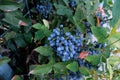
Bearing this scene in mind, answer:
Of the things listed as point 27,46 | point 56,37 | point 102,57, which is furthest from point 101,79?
point 27,46

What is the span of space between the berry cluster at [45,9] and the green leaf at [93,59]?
0.27 meters

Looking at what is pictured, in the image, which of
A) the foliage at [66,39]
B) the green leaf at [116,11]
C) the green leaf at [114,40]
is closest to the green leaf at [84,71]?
the foliage at [66,39]

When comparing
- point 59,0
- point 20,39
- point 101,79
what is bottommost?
point 101,79

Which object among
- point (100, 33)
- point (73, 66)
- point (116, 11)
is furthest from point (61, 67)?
point (116, 11)

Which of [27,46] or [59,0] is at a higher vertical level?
[59,0]

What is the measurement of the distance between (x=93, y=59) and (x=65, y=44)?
89mm

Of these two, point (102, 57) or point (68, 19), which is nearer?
point (102, 57)

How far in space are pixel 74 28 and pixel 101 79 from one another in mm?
182

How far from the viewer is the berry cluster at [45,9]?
0.96m

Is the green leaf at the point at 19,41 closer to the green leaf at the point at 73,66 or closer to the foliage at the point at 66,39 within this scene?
the foliage at the point at 66,39

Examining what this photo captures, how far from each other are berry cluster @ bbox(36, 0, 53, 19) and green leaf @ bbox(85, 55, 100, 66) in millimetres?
270

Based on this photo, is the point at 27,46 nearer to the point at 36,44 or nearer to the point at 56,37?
the point at 36,44

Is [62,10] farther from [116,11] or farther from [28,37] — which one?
[116,11]

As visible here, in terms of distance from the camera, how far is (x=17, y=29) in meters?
0.92
